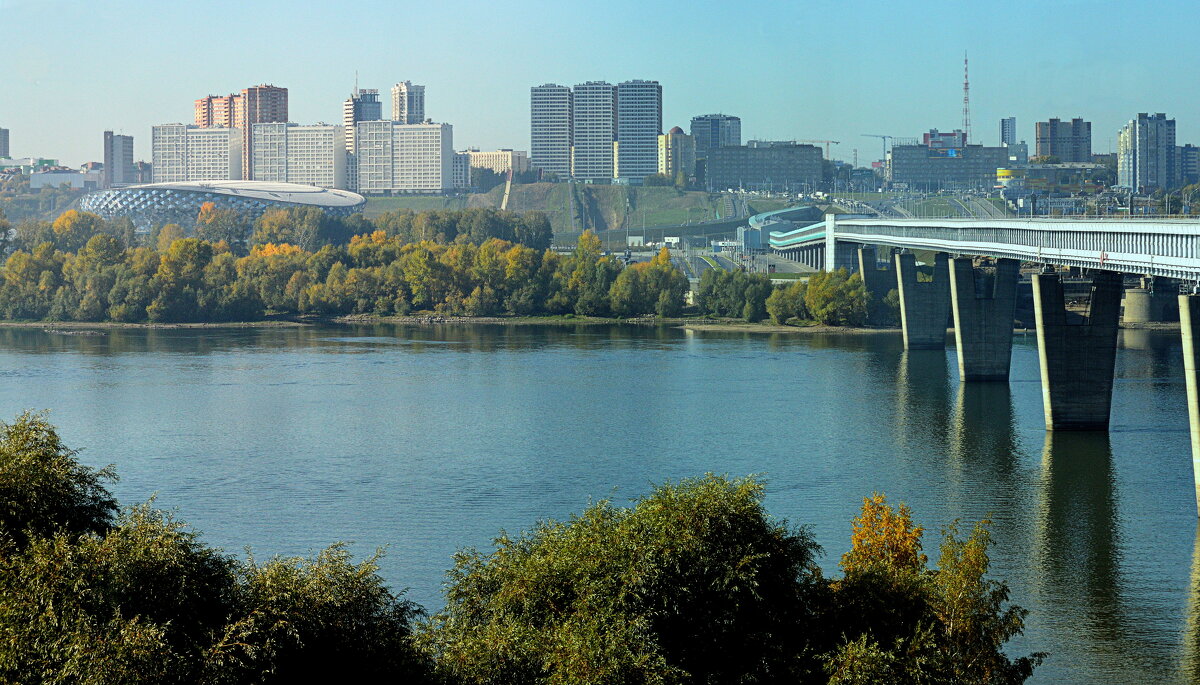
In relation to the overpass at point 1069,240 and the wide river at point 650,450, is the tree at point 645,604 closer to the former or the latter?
the wide river at point 650,450

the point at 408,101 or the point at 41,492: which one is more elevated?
the point at 408,101

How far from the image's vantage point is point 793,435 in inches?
1147

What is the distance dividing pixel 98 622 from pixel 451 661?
2.58 meters

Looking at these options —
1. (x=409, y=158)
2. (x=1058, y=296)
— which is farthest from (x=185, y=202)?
(x=1058, y=296)

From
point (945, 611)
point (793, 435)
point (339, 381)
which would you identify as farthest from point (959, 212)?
point (945, 611)

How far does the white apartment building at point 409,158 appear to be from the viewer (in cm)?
15850

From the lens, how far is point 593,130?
17850 cm

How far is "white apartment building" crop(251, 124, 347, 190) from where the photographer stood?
166750 mm

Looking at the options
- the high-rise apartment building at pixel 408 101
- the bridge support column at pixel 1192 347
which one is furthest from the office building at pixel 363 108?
the bridge support column at pixel 1192 347

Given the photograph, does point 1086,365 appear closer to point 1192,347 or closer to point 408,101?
point 1192,347

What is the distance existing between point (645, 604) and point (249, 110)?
577ft

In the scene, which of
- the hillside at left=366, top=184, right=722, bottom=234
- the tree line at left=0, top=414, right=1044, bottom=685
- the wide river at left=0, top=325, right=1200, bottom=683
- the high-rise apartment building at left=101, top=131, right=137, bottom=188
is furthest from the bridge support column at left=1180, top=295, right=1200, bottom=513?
the high-rise apartment building at left=101, top=131, right=137, bottom=188

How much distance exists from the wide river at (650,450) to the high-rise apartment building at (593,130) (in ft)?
430

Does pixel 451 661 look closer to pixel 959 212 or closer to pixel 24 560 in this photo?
pixel 24 560
